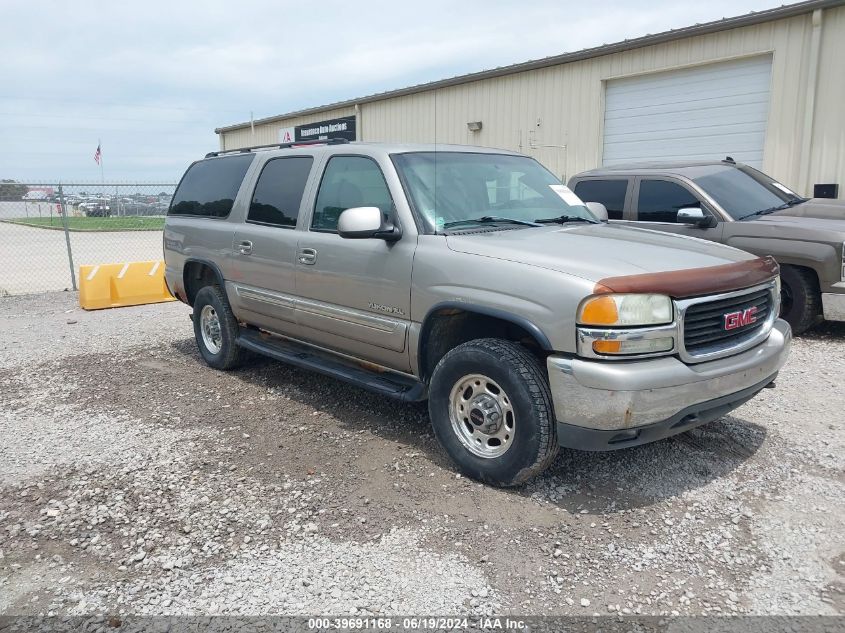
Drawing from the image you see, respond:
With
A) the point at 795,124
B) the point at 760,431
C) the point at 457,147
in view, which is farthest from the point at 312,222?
the point at 795,124

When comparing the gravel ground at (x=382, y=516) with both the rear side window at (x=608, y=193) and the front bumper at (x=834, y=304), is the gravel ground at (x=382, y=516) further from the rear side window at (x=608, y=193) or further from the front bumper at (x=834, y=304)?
the rear side window at (x=608, y=193)

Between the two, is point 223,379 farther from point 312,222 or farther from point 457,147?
point 457,147

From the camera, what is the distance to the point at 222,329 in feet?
19.7

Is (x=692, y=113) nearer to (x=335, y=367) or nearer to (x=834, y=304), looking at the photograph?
(x=834, y=304)

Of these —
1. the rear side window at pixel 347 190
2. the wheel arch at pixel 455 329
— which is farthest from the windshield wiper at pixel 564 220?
the rear side window at pixel 347 190

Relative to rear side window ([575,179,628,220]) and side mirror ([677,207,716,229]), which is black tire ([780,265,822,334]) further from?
rear side window ([575,179,628,220])

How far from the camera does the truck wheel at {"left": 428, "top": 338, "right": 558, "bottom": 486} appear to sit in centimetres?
341

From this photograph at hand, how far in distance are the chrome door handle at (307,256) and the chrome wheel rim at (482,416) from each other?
5.21 feet

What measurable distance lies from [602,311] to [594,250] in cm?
61

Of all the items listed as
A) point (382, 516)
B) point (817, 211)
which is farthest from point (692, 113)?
point (382, 516)

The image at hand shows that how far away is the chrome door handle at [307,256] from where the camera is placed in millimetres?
4751

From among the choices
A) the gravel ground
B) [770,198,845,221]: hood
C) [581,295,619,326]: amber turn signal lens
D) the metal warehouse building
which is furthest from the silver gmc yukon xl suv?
the metal warehouse building

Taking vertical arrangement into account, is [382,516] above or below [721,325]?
below

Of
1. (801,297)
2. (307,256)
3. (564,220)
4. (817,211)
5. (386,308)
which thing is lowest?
(801,297)
